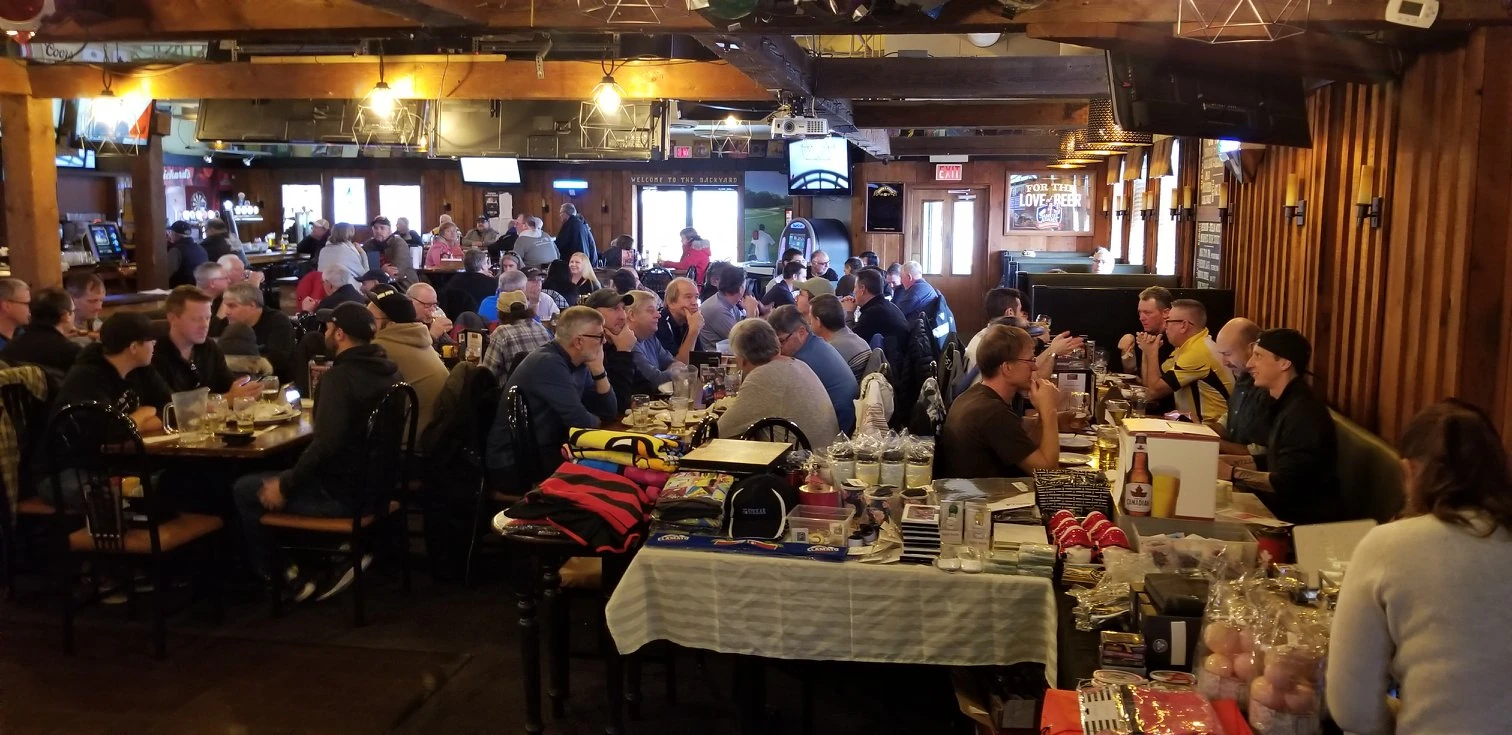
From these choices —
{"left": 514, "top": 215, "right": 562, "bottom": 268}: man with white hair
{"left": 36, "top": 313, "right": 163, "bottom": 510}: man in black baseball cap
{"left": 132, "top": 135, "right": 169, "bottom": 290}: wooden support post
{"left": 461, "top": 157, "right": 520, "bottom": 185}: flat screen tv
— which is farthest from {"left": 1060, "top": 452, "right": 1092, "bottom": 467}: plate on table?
{"left": 461, "top": 157, "right": 520, "bottom": 185}: flat screen tv

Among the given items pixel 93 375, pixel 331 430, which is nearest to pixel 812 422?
pixel 331 430

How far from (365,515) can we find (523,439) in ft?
2.62

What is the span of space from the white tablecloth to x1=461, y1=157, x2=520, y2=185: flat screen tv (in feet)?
50.8

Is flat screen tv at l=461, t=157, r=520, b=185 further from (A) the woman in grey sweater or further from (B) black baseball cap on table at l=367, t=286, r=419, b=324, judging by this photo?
(A) the woman in grey sweater

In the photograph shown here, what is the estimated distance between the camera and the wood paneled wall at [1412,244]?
164 inches

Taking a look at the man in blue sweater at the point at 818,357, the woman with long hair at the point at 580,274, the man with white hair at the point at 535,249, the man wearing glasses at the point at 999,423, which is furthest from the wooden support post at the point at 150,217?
the man wearing glasses at the point at 999,423

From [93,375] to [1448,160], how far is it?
18.4 ft

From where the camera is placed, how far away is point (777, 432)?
483 centimetres

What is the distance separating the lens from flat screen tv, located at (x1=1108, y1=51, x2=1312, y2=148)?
4844 millimetres

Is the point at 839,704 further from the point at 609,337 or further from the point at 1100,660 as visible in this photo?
the point at 609,337

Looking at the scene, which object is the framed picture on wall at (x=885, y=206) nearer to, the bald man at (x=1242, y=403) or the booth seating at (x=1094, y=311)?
the booth seating at (x=1094, y=311)

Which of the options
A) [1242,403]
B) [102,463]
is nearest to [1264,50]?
[1242,403]

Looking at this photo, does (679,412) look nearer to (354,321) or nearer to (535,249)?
(354,321)

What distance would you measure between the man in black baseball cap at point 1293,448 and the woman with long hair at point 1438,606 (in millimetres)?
2047
